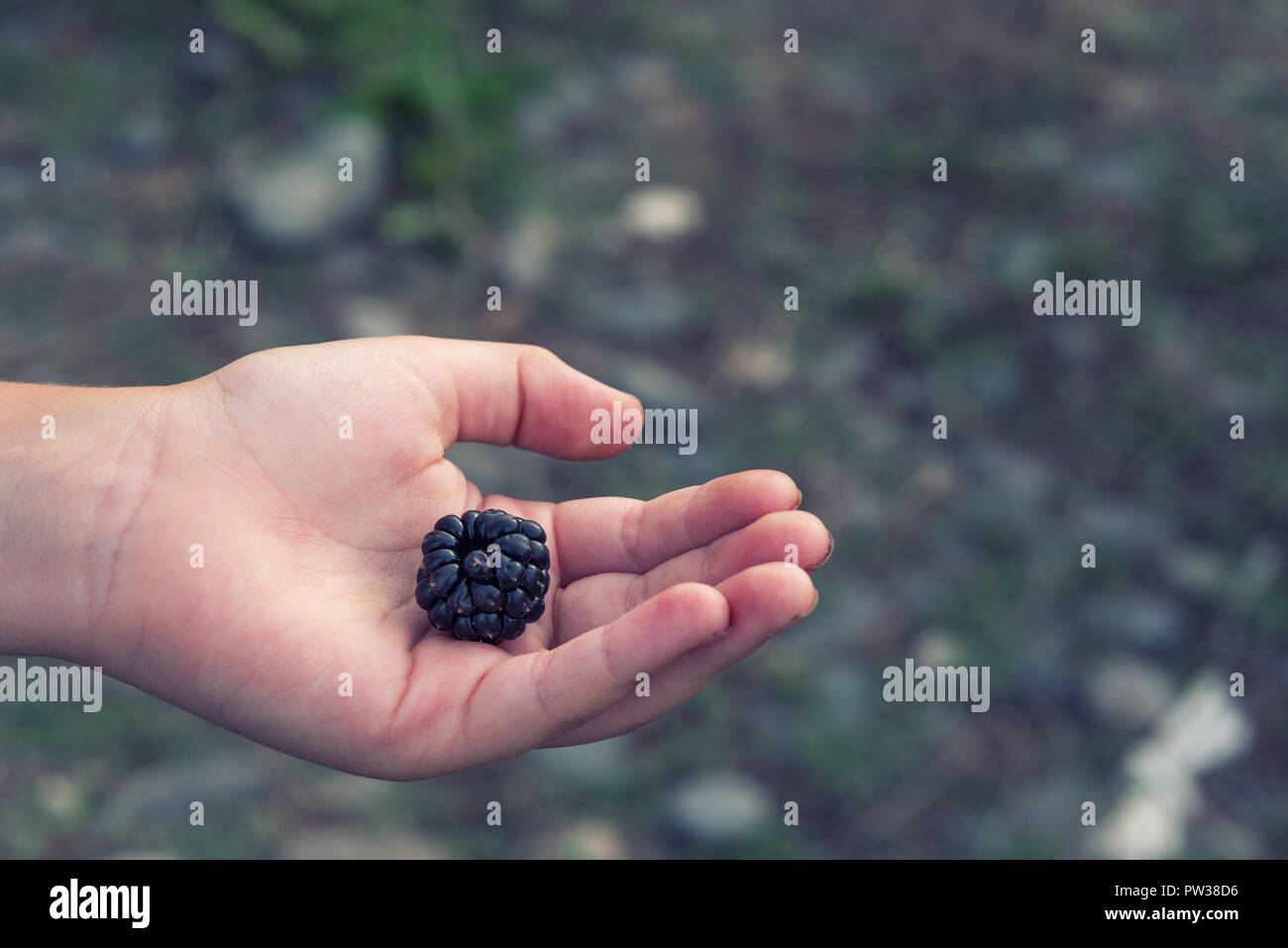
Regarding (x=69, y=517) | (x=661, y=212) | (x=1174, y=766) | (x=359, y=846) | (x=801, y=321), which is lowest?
(x=359, y=846)

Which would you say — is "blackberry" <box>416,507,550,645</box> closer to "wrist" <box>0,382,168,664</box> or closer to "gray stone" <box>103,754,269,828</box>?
"wrist" <box>0,382,168,664</box>

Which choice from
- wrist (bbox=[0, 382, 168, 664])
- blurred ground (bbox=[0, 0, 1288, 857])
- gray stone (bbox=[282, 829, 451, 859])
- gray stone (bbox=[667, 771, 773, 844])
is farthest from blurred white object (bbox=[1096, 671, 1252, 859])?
wrist (bbox=[0, 382, 168, 664])

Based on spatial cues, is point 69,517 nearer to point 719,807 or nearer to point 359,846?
point 359,846

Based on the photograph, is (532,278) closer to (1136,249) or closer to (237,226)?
(237,226)

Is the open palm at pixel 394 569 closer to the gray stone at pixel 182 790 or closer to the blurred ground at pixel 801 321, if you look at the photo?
the gray stone at pixel 182 790

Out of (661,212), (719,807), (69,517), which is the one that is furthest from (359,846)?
(661,212)

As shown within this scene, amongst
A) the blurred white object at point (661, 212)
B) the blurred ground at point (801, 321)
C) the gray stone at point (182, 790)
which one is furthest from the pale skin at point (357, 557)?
the blurred white object at point (661, 212)
